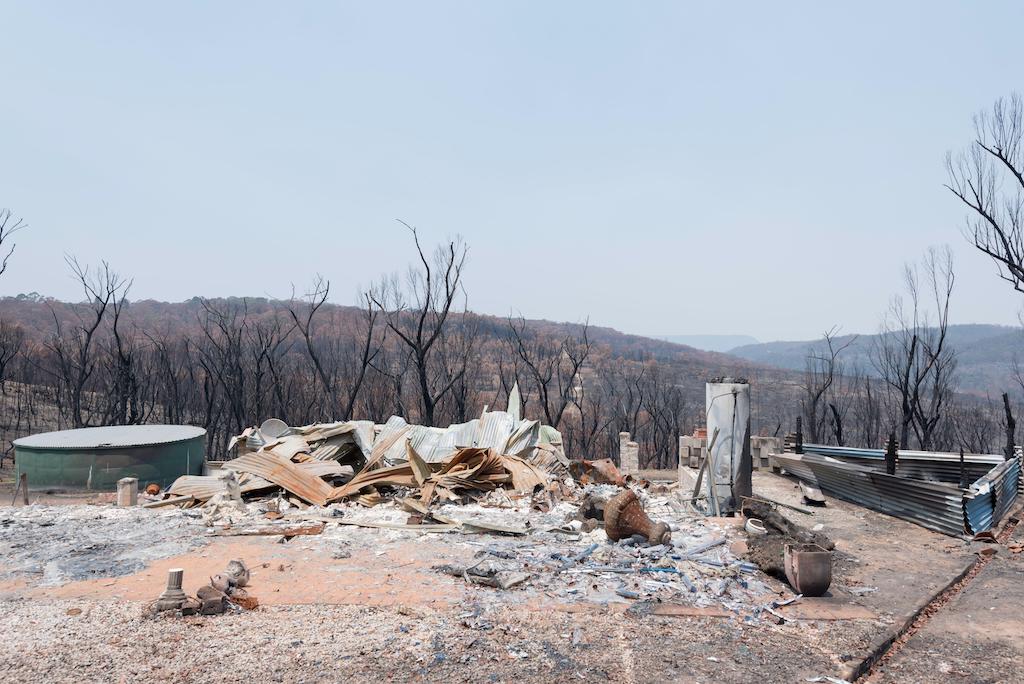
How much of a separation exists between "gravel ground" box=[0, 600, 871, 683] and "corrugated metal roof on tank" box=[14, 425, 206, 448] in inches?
400

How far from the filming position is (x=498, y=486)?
42.9 feet

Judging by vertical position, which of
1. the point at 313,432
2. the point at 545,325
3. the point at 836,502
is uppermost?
the point at 545,325

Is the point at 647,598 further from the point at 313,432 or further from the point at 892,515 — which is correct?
the point at 313,432

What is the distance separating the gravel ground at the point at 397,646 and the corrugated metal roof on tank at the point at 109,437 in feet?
33.3

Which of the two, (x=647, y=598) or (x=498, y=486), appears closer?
(x=647, y=598)

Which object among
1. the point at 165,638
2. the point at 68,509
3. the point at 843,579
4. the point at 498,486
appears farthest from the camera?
the point at 498,486

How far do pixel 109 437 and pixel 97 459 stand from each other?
116cm

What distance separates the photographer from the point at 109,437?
16609mm

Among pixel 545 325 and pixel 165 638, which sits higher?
pixel 545 325

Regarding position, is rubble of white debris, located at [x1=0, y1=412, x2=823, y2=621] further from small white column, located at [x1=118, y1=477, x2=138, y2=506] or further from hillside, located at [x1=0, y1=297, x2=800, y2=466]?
hillside, located at [x1=0, y1=297, x2=800, y2=466]

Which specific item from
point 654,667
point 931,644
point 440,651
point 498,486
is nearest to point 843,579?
point 931,644

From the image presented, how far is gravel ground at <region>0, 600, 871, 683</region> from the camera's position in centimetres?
535

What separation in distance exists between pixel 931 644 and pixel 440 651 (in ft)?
16.3

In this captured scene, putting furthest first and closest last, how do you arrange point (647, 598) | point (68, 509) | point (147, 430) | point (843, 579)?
point (147, 430) < point (68, 509) < point (843, 579) < point (647, 598)
